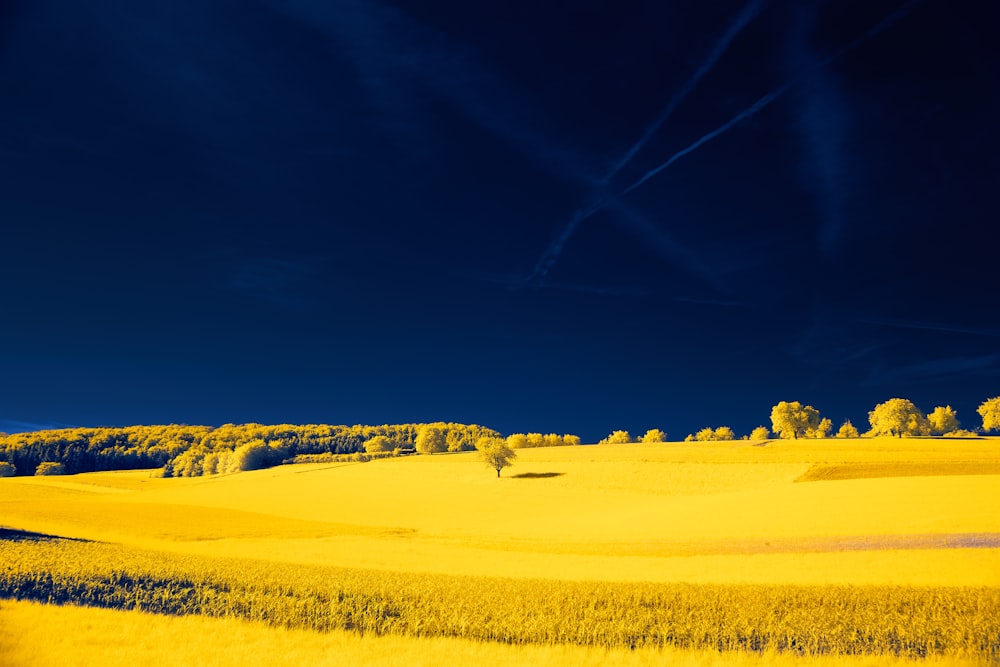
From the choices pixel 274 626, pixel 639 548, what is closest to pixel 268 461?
pixel 639 548

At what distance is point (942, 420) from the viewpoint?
486 feet

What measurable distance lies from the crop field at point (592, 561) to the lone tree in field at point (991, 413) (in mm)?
73199

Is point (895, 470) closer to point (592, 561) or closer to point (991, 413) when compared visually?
point (592, 561)

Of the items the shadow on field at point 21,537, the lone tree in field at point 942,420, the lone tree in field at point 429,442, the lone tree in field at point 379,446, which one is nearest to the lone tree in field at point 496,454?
the shadow on field at point 21,537

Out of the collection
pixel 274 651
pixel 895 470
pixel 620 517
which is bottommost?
pixel 274 651

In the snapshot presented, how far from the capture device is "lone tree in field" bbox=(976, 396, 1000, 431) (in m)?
139

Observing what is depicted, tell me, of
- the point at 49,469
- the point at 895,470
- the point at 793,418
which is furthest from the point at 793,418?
the point at 49,469

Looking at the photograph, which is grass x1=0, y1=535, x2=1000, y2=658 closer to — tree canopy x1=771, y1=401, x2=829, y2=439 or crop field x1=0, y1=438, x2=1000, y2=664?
crop field x1=0, y1=438, x2=1000, y2=664

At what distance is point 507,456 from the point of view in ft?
318

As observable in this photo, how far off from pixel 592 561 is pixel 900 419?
5303 inches

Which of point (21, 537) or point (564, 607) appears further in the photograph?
point (21, 537)

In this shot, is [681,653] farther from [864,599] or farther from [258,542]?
[258,542]

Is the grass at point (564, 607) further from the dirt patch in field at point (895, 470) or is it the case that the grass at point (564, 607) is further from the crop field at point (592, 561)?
the dirt patch in field at point (895, 470)

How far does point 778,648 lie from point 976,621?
6.24m
